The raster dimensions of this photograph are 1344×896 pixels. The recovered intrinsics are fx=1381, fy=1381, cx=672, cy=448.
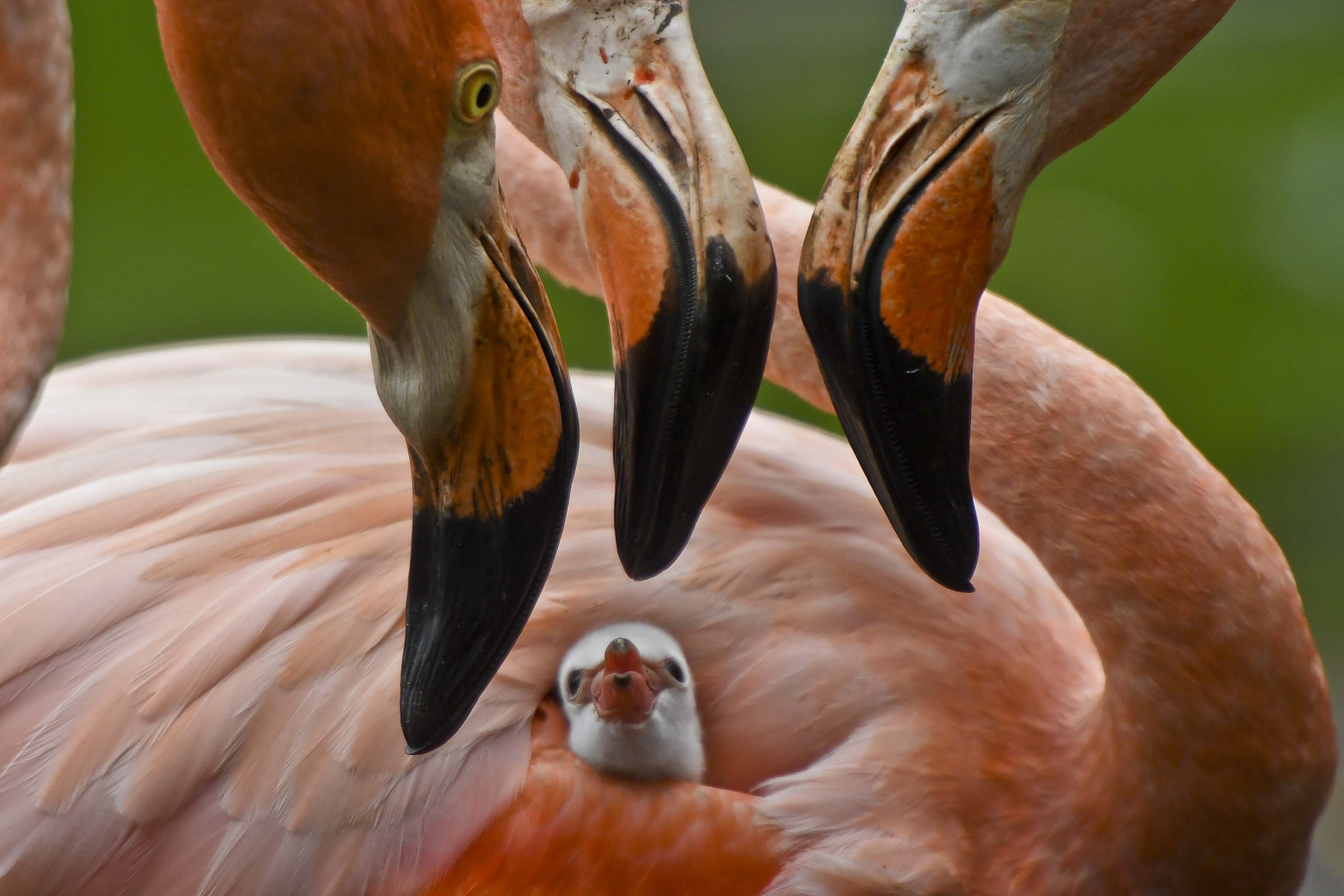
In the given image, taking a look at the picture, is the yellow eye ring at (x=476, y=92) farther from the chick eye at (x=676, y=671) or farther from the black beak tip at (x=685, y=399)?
the chick eye at (x=676, y=671)

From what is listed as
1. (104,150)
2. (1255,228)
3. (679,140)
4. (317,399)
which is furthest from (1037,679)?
(104,150)

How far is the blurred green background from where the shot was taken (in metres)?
3.88

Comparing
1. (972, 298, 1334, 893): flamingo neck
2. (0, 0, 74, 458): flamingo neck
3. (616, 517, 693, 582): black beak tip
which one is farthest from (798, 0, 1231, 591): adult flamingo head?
(0, 0, 74, 458): flamingo neck

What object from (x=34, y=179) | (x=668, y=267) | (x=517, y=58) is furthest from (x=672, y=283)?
(x=34, y=179)

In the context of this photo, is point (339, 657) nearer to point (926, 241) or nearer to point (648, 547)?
point (648, 547)

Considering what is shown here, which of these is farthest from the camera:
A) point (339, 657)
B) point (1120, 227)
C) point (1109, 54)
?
point (1120, 227)

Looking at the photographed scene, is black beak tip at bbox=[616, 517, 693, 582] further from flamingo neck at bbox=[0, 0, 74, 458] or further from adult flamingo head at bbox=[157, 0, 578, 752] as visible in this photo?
flamingo neck at bbox=[0, 0, 74, 458]

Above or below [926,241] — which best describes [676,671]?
below

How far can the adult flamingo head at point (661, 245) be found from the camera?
1.10 meters

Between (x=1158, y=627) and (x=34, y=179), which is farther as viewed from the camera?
(x=1158, y=627)

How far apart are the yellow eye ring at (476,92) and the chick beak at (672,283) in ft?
0.42

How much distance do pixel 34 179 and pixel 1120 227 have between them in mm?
3692

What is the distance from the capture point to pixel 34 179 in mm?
1394

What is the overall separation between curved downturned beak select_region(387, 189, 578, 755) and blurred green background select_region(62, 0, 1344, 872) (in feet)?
8.52
